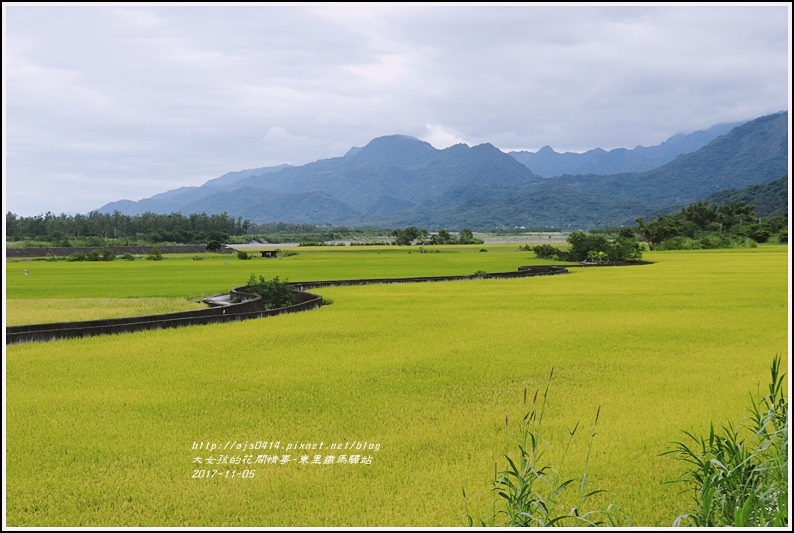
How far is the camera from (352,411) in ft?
29.0

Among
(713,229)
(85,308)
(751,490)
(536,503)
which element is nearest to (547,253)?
(713,229)

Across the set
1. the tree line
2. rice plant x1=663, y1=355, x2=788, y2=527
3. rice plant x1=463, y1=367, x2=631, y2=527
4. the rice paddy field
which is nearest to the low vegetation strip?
the rice paddy field

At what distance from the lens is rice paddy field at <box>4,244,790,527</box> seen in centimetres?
592

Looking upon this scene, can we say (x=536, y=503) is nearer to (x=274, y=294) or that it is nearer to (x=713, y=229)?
(x=274, y=294)

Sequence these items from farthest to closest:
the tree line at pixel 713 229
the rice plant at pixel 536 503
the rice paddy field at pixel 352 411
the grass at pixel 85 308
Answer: the tree line at pixel 713 229 < the grass at pixel 85 308 < the rice paddy field at pixel 352 411 < the rice plant at pixel 536 503

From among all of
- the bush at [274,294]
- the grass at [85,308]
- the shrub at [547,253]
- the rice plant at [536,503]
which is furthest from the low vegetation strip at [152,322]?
the shrub at [547,253]

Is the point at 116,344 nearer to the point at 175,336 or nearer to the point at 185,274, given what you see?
the point at 175,336

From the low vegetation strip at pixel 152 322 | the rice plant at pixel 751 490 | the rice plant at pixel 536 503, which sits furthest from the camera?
the low vegetation strip at pixel 152 322

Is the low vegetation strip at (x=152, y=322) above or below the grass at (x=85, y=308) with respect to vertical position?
above

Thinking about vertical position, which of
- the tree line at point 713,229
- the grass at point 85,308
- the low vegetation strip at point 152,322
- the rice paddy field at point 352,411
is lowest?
the rice paddy field at point 352,411

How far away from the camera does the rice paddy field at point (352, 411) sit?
5.92 meters

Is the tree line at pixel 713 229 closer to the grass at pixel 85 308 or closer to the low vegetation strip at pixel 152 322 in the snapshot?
the low vegetation strip at pixel 152 322

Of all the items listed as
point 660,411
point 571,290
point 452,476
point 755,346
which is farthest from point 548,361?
point 571,290

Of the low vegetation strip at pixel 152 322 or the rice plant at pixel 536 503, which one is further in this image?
the low vegetation strip at pixel 152 322
